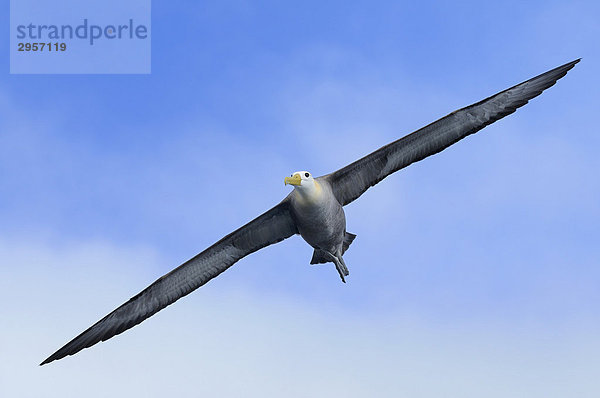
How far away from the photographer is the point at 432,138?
582 inches

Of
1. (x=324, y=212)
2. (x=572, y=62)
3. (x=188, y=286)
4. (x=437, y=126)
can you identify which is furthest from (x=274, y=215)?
(x=572, y=62)

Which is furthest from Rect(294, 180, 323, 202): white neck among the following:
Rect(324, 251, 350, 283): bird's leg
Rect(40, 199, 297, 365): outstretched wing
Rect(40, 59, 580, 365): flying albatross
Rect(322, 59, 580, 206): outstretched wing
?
Rect(324, 251, 350, 283): bird's leg

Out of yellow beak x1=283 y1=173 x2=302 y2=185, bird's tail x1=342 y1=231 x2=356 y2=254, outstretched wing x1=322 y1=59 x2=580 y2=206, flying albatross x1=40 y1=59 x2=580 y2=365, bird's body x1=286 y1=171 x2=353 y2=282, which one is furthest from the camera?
bird's tail x1=342 y1=231 x2=356 y2=254

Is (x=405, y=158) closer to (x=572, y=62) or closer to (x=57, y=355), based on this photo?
(x=572, y=62)

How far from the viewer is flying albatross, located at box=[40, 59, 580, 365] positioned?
14359 mm

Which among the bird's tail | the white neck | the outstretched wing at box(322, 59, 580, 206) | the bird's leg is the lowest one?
the bird's leg

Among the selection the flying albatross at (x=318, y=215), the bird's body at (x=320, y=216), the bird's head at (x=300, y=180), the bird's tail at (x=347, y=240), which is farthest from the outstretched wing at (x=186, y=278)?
the bird's head at (x=300, y=180)

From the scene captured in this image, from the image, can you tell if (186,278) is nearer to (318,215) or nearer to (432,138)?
(318,215)

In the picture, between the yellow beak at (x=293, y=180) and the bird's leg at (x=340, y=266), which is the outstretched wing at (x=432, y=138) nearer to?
the yellow beak at (x=293, y=180)

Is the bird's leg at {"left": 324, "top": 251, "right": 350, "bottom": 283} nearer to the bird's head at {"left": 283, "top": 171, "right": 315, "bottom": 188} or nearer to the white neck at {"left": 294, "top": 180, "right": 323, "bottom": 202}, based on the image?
the white neck at {"left": 294, "top": 180, "right": 323, "bottom": 202}

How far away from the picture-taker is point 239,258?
1584cm

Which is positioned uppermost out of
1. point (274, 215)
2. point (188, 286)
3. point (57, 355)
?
point (274, 215)

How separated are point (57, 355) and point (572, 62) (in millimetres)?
10897

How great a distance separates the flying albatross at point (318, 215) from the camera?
47.1ft
